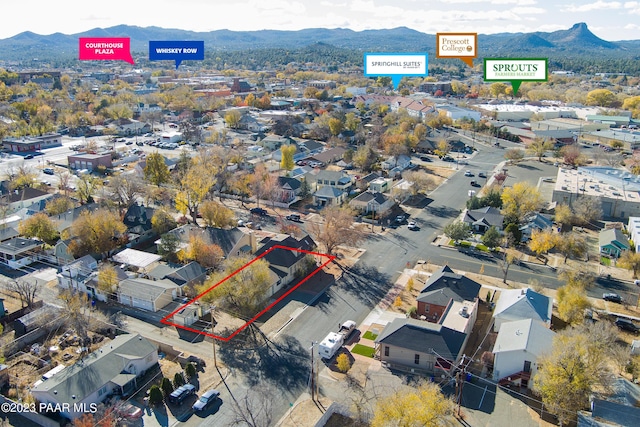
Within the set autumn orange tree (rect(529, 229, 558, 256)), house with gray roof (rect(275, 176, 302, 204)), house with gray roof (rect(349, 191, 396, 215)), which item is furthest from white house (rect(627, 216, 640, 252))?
house with gray roof (rect(275, 176, 302, 204))

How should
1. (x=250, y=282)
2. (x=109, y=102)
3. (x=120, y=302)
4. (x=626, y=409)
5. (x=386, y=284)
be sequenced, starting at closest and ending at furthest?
(x=626, y=409)
(x=250, y=282)
(x=120, y=302)
(x=386, y=284)
(x=109, y=102)

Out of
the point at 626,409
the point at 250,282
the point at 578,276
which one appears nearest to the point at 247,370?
the point at 250,282

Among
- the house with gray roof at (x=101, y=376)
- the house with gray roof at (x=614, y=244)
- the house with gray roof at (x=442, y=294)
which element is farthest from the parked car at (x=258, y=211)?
the house with gray roof at (x=614, y=244)

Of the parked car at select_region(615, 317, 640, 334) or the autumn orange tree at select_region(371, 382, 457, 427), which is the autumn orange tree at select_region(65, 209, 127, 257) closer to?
the autumn orange tree at select_region(371, 382, 457, 427)

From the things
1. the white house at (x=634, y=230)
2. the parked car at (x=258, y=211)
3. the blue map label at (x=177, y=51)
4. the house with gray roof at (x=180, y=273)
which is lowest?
the house with gray roof at (x=180, y=273)

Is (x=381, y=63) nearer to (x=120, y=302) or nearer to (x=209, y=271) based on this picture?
(x=209, y=271)

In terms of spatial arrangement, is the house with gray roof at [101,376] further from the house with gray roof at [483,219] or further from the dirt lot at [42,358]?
the house with gray roof at [483,219]

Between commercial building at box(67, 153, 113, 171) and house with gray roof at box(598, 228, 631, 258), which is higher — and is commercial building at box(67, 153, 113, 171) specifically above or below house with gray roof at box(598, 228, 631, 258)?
above
